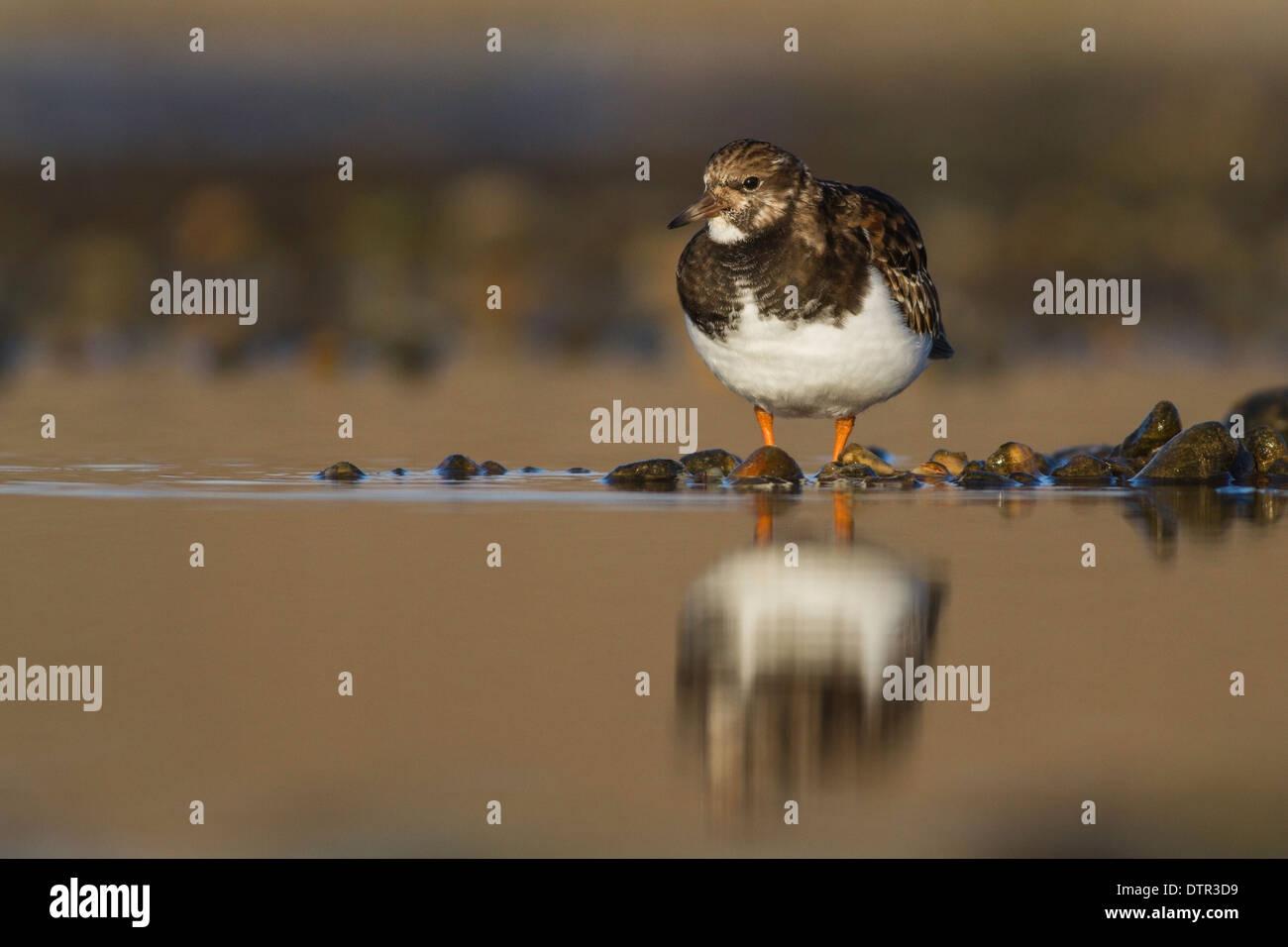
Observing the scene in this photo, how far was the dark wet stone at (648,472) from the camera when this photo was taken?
1209 centimetres

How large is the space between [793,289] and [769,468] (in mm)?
1348

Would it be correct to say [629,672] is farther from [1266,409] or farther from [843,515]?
Result: [1266,409]

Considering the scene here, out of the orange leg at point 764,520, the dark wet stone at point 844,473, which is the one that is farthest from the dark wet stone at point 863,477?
the orange leg at point 764,520

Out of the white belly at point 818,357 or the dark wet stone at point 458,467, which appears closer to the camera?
the white belly at point 818,357

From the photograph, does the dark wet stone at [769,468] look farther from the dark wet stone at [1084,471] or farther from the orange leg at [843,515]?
the dark wet stone at [1084,471]

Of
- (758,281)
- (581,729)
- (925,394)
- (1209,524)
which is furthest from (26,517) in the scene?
→ (925,394)

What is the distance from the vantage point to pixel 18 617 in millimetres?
7910

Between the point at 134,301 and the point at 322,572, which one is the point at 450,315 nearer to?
the point at 134,301

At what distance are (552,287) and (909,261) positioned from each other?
41.7ft

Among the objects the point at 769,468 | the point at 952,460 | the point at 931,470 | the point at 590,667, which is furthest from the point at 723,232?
the point at 590,667

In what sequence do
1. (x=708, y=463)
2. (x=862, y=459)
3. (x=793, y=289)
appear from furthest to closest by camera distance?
(x=862, y=459) → (x=708, y=463) → (x=793, y=289)

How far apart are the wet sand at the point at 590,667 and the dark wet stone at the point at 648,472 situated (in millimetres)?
371

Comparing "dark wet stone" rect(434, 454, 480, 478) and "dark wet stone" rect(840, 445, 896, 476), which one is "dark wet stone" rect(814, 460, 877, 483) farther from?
"dark wet stone" rect(434, 454, 480, 478)

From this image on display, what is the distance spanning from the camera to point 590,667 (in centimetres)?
702
